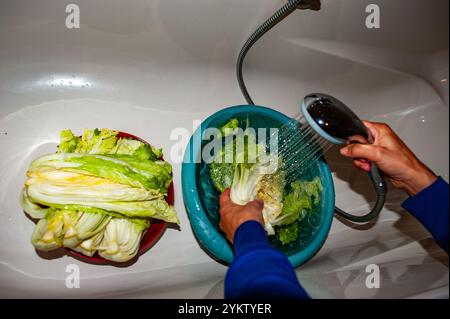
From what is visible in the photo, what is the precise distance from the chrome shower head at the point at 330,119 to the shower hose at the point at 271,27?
0.19 m

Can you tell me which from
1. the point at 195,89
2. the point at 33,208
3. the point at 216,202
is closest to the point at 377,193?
the point at 216,202

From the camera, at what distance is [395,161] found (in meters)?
0.87

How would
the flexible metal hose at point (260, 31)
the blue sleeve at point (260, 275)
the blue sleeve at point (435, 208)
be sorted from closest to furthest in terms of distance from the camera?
1. the blue sleeve at point (260, 275)
2. the blue sleeve at point (435, 208)
3. the flexible metal hose at point (260, 31)

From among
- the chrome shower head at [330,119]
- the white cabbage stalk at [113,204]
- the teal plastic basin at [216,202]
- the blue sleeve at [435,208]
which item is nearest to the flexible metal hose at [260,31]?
the teal plastic basin at [216,202]

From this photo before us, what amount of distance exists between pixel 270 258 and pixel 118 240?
1.41ft

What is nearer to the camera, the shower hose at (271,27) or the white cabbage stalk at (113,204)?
the white cabbage stalk at (113,204)

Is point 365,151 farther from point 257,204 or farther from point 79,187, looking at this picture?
point 79,187

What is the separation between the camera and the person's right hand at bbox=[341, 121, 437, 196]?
845 millimetres

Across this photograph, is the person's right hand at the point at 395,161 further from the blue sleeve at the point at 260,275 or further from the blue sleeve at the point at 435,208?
the blue sleeve at the point at 260,275

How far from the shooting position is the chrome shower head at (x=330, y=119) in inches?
32.6

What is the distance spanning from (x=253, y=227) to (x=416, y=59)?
94cm

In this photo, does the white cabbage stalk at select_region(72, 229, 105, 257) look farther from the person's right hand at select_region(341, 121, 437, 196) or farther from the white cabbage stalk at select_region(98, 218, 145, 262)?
the person's right hand at select_region(341, 121, 437, 196)

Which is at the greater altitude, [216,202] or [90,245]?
[216,202]

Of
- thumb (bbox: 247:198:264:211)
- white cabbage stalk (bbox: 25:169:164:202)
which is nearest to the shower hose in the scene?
thumb (bbox: 247:198:264:211)
